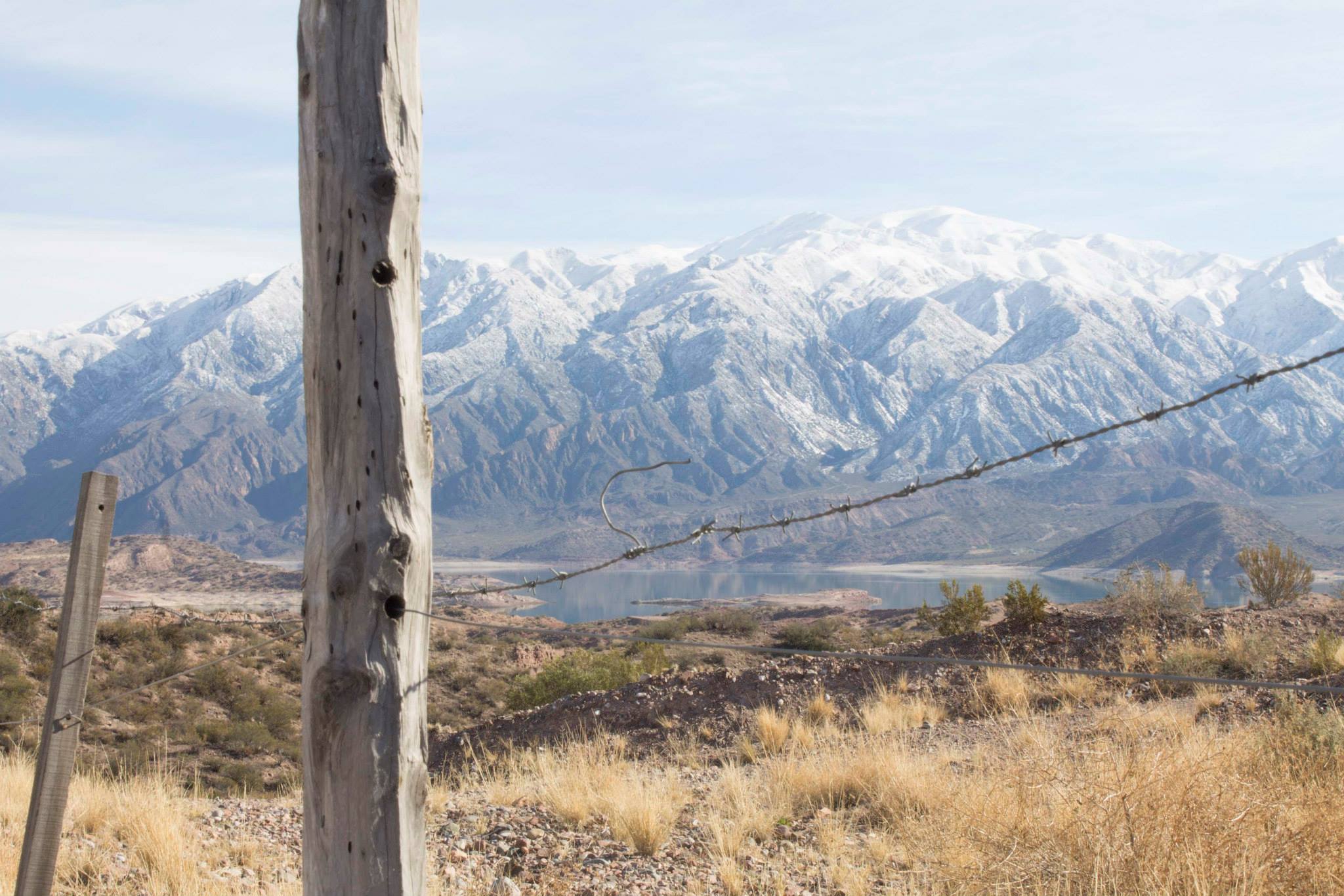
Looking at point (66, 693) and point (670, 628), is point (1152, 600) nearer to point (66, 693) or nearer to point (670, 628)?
point (66, 693)

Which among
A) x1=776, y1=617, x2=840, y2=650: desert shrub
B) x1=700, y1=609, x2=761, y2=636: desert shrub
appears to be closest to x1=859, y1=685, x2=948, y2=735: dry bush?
x1=776, y1=617, x2=840, y2=650: desert shrub

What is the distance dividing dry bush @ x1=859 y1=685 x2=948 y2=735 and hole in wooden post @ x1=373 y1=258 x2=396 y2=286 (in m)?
7.41

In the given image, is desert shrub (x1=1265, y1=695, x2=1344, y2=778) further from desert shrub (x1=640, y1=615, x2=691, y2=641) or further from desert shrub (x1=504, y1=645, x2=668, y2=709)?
desert shrub (x1=640, y1=615, x2=691, y2=641)

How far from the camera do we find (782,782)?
7.09 metres

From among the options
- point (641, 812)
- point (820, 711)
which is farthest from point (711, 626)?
point (641, 812)

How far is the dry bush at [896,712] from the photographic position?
994cm

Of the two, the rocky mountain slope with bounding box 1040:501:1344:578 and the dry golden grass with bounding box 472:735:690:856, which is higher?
the dry golden grass with bounding box 472:735:690:856

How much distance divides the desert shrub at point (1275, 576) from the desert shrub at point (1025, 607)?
7.25 metres

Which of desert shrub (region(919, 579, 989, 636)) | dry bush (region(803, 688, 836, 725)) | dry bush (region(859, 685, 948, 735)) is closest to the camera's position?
dry bush (region(859, 685, 948, 735))

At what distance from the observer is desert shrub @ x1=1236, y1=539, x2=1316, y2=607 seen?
2062 centimetres

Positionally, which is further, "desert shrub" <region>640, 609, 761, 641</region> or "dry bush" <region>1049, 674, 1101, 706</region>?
"desert shrub" <region>640, 609, 761, 641</region>

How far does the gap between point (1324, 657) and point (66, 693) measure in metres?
11.3

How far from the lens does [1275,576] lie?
20922mm

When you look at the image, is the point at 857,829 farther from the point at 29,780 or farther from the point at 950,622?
the point at 950,622
